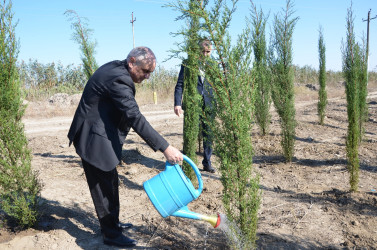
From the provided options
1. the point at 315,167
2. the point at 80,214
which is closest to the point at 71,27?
the point at 80,214

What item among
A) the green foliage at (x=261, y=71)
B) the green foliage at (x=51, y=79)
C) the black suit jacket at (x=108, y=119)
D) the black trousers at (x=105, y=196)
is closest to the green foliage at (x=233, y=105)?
the black suit jacket at (x=108, y=119)

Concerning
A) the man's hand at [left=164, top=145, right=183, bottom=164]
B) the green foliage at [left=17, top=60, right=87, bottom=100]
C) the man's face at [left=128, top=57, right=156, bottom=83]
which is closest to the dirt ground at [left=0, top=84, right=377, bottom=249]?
the man's hand at [left=164, top=145, right=183, bottom=164]

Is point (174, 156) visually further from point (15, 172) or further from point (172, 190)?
point (15, 172)

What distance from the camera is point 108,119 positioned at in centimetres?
306

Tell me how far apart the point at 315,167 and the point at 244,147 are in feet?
13.0

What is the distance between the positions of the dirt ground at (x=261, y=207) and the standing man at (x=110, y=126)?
1.85 ft

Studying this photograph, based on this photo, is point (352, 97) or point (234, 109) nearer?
point (234, 109)

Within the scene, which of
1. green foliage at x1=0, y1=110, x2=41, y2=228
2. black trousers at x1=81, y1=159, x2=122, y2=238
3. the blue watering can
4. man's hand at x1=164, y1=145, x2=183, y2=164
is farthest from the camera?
green foliage at x1=0, y1=110, x2=41, y2=228

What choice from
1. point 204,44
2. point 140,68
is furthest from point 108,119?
point 204,44

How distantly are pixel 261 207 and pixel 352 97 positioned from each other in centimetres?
214

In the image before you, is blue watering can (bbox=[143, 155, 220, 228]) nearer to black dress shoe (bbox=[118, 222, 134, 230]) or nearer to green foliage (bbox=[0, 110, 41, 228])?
black dress shoe (bbox=[118, 222, 134, 230])

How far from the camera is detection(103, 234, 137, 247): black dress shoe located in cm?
325

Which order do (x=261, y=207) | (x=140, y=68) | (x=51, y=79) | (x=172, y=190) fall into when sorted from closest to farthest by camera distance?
(x=172, y=190), (x=140, y=68), (x=261, y=207), (x=51, y=79)

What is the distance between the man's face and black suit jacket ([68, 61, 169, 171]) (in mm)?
79
